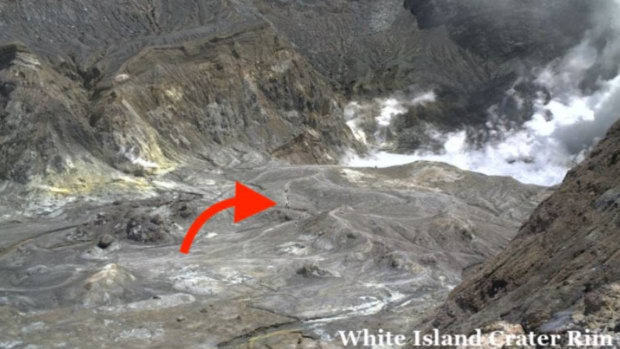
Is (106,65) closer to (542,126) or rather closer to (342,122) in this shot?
(342,122)

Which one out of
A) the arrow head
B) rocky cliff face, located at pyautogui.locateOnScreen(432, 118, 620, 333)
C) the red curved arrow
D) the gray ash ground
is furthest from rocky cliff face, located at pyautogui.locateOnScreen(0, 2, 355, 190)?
rocky cliff face, located at pyautogui.locateOnScreen(432, 118, 620, 333)

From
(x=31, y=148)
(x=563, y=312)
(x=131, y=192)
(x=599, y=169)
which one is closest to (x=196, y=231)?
(x=131, y=192)

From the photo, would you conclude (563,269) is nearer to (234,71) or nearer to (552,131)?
(234,71)

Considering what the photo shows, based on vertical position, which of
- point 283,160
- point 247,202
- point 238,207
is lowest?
point 238,207

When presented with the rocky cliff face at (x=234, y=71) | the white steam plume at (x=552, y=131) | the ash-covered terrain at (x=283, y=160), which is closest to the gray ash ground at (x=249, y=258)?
the ash-covered terrain at (x=283, y=160)

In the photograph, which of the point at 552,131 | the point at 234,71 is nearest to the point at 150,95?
the point at 234,71

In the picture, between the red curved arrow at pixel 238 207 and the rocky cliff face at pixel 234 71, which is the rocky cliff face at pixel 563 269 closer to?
the red curved arrow at pixel 238 207
